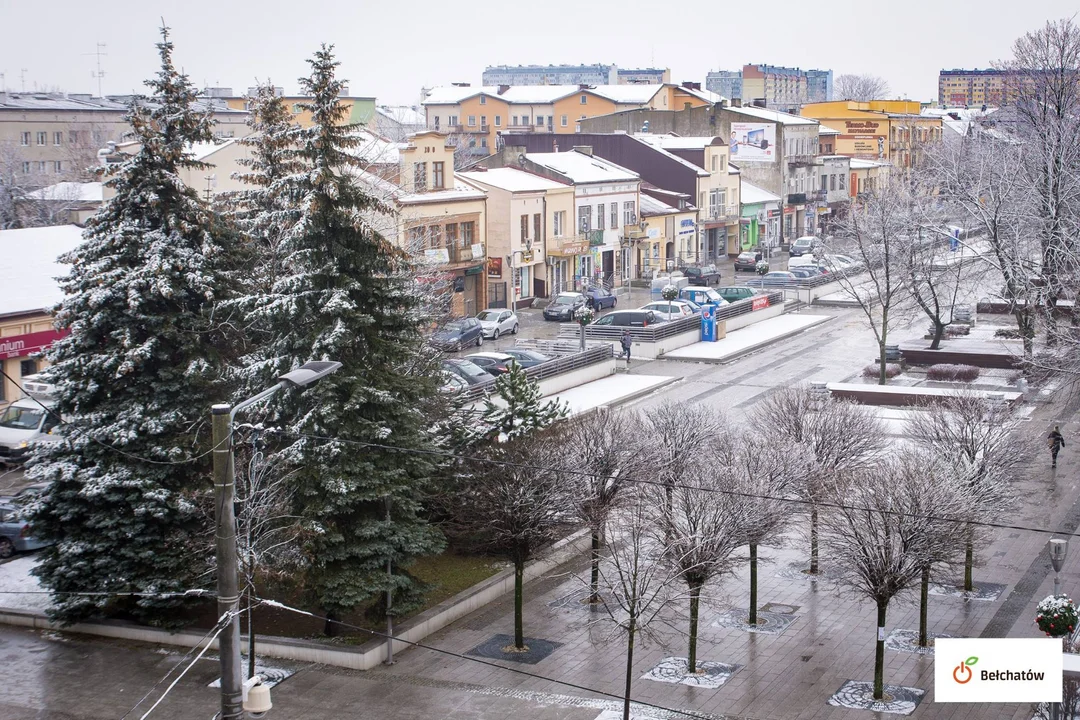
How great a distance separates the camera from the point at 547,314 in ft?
180

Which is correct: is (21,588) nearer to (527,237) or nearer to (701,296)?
(527,237)

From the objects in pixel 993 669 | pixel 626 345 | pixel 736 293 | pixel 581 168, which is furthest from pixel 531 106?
pixel 993 669

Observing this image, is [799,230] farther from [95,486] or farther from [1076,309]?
[95,486]

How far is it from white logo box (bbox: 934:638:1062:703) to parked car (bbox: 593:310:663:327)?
105 ft

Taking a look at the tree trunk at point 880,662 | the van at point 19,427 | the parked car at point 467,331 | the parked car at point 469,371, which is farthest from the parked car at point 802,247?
the tree trunk at point 880,662

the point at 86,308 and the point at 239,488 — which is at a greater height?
the point at 86,308

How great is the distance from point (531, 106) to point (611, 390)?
75928 mm

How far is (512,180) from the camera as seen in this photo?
197 ft

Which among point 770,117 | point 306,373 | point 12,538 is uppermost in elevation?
point 770,117

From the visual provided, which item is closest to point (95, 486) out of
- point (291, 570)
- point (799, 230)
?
point (291, 570)

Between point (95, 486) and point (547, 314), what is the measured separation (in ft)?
115

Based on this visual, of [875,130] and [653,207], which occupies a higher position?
[875,130]

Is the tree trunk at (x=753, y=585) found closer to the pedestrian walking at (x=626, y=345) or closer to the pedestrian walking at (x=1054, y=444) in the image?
the pedestrian walking at (x=1054, y=444)

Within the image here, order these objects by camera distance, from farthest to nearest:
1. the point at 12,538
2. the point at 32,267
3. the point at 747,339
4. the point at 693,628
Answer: the point at 747,339
the point at 32,267
the point at 12,538
the point at 693,628
